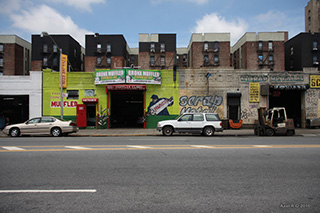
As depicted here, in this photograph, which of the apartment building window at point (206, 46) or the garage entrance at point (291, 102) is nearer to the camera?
the garage entrance at point (291, 102)


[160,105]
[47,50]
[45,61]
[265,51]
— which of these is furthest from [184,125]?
[265,51]

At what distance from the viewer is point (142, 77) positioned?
2069 cm

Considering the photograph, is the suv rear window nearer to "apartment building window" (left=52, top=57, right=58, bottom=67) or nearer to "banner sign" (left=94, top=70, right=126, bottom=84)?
"banner sign" (left=94, top=70, right=126, bottom=84)

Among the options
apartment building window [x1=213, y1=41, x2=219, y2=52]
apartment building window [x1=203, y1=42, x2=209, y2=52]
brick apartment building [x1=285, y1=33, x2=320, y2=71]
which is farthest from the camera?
apartment building window [x1=203, y1=42, x2=209, y2=52]

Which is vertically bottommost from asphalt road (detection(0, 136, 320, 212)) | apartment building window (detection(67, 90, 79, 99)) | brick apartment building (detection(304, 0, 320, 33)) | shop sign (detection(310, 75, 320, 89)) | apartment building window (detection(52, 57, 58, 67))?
asphalt road (detection(0, 136, 320, 212))

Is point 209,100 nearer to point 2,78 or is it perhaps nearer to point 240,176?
point 240,176

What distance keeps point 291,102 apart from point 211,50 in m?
29.3

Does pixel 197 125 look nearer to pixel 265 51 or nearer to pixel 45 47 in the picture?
pixel 265 51

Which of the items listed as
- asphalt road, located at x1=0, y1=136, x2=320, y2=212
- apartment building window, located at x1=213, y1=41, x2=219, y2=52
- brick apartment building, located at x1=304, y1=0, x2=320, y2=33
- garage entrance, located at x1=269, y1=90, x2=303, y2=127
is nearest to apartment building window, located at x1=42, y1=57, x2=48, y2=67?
apartment building window, located at x1=213, y1=41, x2=219, y2=52

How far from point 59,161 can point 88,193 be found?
10.1 ft

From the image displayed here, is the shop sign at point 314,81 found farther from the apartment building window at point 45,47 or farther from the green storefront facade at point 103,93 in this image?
the apartment building window at point 45,47

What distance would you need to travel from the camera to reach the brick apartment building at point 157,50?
50906 mm

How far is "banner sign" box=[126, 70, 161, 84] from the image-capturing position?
2045 cm

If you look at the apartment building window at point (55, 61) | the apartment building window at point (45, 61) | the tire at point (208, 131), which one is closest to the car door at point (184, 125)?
the tire at point (208, 131)
